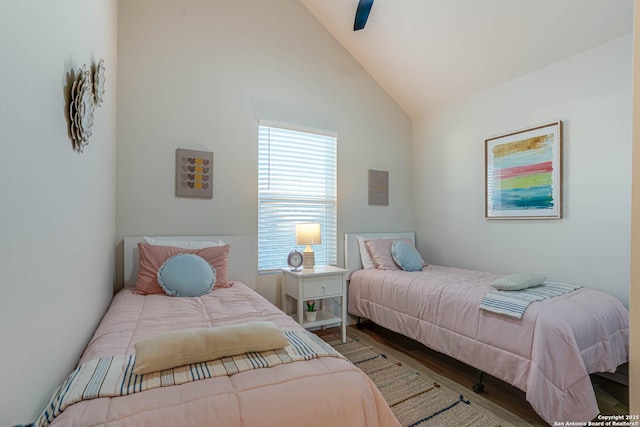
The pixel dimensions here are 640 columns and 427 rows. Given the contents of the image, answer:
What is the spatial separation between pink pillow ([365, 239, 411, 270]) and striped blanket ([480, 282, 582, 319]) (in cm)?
116

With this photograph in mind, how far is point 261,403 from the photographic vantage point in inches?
35.9

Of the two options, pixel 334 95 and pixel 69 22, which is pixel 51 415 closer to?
pixel 69 22

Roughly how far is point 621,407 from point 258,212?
9.77ft

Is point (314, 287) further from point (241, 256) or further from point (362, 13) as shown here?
point (362, 13)

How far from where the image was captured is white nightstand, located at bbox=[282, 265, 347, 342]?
111 inches

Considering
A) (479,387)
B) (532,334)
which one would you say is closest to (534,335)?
(532,334)

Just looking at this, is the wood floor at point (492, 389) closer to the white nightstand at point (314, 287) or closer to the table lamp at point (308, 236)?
the white nightstand at point (314, 287)

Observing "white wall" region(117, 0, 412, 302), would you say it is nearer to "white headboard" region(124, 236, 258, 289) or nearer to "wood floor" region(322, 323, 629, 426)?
"white headboard" region(124, 236, 258, 289)

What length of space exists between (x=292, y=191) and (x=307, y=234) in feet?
1.70

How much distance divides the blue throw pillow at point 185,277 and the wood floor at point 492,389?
1.70 m

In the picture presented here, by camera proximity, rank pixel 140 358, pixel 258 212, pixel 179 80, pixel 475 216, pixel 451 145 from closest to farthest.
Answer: pixel 140 358 < pixel 179 80 < pixel 258 212 < pixel 475 216 < pixel 451 145

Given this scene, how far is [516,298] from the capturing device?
2.04m

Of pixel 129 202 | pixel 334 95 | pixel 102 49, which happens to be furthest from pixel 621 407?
pixel 102 49

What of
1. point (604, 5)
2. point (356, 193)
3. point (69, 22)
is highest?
point (604, 5)
